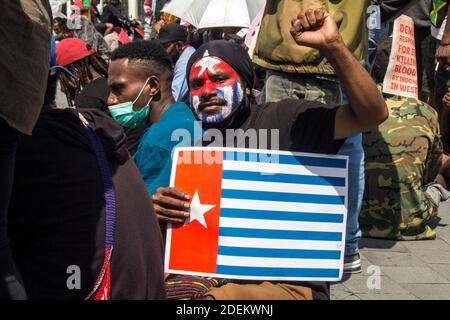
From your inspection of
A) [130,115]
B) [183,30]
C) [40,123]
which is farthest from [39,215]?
[183,30]

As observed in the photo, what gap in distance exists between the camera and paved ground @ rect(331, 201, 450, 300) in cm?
400

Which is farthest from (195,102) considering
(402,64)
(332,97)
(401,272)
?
(402,64)

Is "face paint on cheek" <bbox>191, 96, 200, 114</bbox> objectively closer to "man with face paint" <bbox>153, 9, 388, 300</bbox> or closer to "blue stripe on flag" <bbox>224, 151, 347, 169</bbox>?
"man with face paint" <bbox>153, 9, 388, 300</bbox>

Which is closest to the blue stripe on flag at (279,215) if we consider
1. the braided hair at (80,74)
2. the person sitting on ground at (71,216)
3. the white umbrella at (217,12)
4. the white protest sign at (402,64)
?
the person sitting on ground at (71,216)

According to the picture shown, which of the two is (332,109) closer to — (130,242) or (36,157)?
(130,242)

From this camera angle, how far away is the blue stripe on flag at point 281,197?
2.69m

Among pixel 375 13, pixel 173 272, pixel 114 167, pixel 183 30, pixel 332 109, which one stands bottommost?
pixel 173 272

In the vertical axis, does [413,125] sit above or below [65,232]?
above

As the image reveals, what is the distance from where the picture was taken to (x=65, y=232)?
210cm

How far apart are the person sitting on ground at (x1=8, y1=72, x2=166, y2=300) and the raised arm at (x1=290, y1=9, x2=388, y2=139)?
85 centimetres

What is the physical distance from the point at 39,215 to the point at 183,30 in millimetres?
6919

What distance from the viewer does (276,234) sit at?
8.84 ft

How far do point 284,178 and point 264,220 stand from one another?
172mm

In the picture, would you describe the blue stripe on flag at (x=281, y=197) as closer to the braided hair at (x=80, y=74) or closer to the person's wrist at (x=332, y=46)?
the person's wrist at (x=332, y=46)
